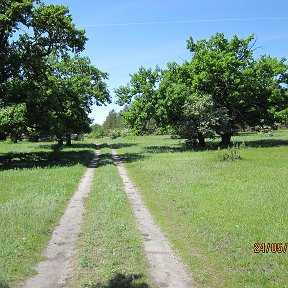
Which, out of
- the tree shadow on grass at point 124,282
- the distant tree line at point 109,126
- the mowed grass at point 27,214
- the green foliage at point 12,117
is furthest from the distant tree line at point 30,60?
the distant tree line at point 109,126

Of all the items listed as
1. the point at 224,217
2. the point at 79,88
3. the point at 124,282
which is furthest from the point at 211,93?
the point at 124,282

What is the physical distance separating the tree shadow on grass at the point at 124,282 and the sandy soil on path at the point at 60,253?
39.5 inches

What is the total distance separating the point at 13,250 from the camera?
9.68 metres

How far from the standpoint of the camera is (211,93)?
46188 mm

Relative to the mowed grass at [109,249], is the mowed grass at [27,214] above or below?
above

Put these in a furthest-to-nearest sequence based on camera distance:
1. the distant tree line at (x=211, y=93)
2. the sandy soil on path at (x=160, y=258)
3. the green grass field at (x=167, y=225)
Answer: the distant tree line at (x=211, y=93)
the green grass field at (x=167, y=225)
the sandy soil on path at (x=160, y=258)

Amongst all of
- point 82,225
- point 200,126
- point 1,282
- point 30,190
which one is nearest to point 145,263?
point 1,282

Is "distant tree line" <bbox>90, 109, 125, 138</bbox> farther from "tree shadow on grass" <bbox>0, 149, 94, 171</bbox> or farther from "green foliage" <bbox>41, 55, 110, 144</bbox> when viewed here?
"tree shadow on grass" <bbox>0, 149, 94, 171</bbox>
